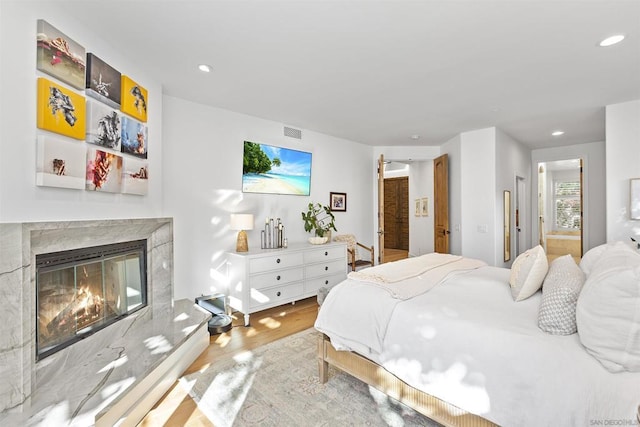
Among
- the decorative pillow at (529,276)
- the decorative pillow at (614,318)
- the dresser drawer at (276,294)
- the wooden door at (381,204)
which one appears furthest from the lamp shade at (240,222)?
the decorative pillow at (614,318)

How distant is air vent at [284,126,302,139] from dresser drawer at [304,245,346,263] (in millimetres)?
1777

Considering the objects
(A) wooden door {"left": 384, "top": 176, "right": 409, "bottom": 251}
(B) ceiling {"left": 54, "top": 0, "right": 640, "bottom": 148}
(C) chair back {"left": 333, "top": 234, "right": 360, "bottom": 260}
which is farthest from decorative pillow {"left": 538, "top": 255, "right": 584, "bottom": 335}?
(A) wooden door {"left": 384, "top": 176, "right": 409, "bottom": 251}

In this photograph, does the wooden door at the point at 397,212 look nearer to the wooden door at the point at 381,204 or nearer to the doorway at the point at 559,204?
the wooden door at the point at 381,204

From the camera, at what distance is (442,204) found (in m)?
5.30

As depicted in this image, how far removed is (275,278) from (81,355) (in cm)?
195

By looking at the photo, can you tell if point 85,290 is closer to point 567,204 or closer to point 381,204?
point 381,204

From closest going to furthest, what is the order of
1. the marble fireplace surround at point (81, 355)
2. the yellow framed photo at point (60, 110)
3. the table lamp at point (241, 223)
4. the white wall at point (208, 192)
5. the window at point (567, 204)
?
the marble fireplace surround at point (81, 355) → the yellow framed photo at point (60, 110) → the white wall at point (208, 192) → the table lamp at point (241, 223) → the window at point (567, 204)

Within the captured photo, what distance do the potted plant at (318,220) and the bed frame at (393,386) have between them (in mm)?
2440

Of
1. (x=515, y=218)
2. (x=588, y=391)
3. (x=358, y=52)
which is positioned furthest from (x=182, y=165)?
(x=515, y=218)

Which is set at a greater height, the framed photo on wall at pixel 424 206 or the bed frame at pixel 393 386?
the framed photo on wall at pixel 424 206

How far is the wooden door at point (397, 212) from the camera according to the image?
849 centimetres

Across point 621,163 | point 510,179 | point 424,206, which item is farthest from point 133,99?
point 424,206

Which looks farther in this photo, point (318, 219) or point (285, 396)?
point (318, 219)

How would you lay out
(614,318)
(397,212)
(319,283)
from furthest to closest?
(397,212) → (319,283) → (614,318)
